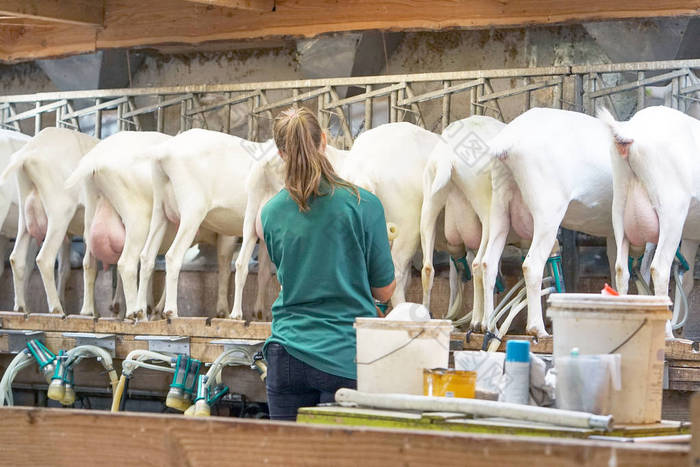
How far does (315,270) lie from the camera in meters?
3.75

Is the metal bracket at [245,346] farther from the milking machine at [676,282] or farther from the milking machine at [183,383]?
the milking machine at [676,282]

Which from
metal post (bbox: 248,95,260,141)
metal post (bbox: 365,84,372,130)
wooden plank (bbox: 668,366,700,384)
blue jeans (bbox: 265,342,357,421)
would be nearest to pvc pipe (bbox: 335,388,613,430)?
blue jeans (bbox: 265,342,357,421)

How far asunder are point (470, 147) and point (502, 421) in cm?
495

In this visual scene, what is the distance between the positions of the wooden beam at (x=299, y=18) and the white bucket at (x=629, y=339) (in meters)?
5.21

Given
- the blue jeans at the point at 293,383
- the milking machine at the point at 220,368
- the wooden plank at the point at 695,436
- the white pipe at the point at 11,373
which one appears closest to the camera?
the wooden plank at the point at 695,436

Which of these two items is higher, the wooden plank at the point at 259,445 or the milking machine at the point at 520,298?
the milking machine at the point at 520,298

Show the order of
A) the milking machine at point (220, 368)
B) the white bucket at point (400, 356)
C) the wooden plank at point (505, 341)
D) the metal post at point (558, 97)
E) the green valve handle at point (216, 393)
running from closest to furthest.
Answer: the white bucket at point (400, 356) < the wooden plank at point (505, 341) < the milking machine at point (220, 368) < the green valve handle at point (216, 393) < the metal post at point (558, 97)

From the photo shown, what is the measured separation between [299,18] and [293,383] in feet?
17.4

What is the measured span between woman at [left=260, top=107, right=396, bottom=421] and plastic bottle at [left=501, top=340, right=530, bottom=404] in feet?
3.15

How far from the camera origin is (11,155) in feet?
31.9

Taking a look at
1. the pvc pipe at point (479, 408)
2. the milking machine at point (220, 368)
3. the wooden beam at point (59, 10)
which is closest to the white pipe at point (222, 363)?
the milking machine at point (220, 368)

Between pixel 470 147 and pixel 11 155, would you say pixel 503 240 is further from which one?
pixel 11 155

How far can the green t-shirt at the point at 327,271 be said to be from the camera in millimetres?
3719

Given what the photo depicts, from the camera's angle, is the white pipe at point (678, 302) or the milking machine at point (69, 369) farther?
the milking machine at point (69, 369)
